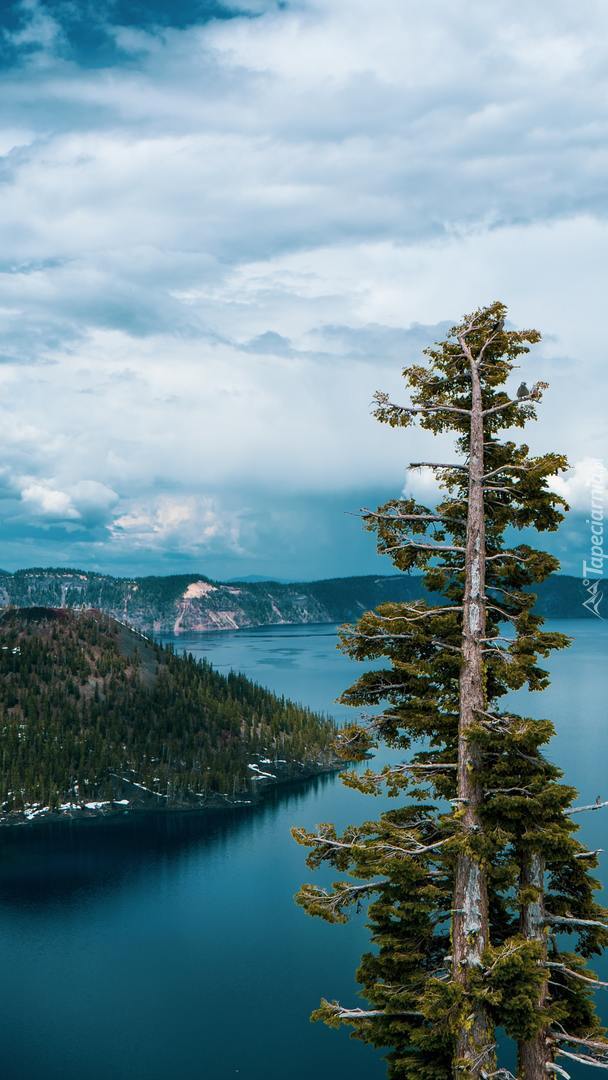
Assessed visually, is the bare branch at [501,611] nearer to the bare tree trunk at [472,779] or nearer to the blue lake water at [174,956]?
the bare tree trunk at [472,779]

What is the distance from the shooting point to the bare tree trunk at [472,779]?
749 inches

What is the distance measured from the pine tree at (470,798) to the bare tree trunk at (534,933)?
0.04 meters

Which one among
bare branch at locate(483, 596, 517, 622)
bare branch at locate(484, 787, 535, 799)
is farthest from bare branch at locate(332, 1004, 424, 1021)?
bare branch at locate(483, 596, 517, 622)

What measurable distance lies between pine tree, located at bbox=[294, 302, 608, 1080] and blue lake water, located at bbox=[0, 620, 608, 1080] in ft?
190

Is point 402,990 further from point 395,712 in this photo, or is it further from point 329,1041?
point 329,1041

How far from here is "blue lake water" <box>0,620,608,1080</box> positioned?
72.6m

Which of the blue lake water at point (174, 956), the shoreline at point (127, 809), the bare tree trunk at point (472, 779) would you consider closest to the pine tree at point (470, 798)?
the bare tree trunk at point (472, 779)

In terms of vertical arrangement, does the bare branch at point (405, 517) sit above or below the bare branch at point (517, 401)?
below

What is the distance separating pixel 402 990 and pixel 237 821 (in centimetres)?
15620

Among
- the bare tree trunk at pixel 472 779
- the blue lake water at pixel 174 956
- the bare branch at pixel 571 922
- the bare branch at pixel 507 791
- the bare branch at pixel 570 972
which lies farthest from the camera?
the blue lake water at pixel 174 956

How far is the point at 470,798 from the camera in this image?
67.2ft

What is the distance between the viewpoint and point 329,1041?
7494 cm

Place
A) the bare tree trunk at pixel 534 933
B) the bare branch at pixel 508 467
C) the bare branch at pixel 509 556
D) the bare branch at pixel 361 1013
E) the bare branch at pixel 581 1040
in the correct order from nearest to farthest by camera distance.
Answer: the bare branch at pixel 581 1040
the bare tree trunk at pixel 534 933
the bare branch at pixel 361 1013
the bare branch at pixel 508 467
the bare branch at pixel 509 556

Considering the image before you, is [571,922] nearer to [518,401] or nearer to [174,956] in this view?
[518,401]
